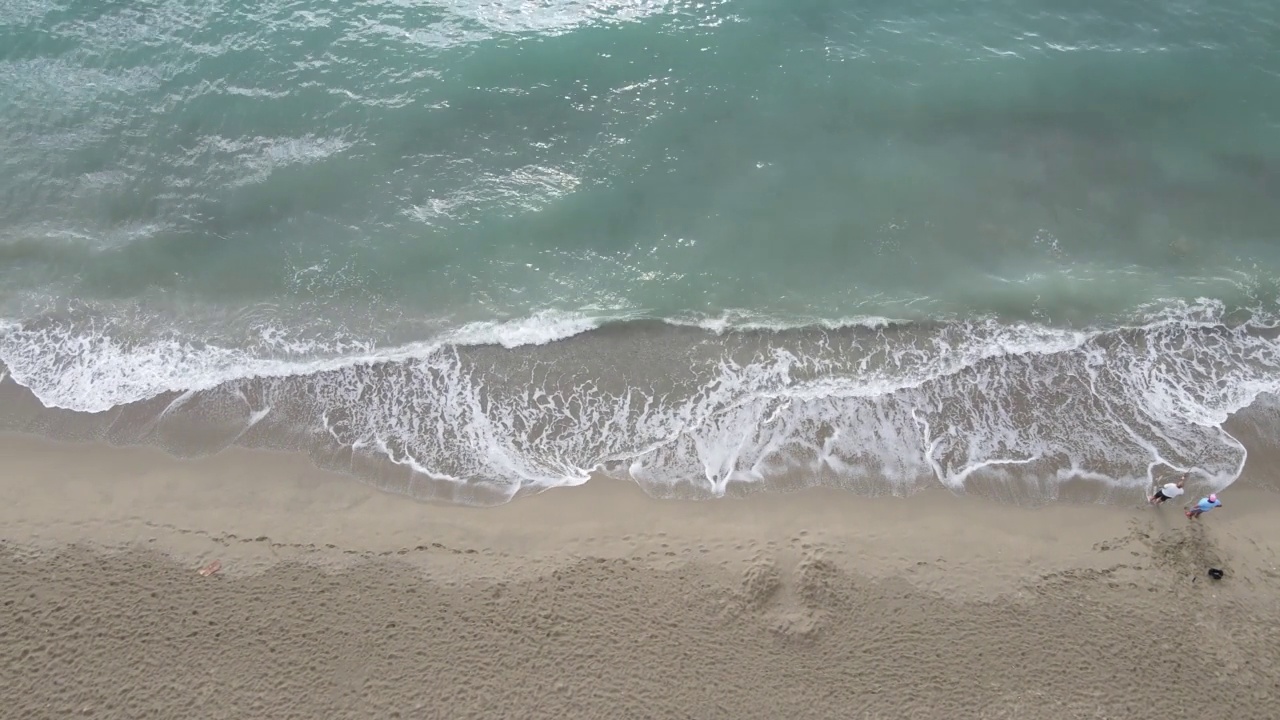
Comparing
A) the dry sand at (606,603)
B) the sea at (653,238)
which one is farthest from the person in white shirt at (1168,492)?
the sea at (653,238)

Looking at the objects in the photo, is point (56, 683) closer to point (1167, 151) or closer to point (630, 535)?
point (630, 535)

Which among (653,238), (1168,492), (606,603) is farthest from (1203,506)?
(653,238)

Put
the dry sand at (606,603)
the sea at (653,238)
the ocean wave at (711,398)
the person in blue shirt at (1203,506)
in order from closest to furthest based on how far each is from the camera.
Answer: the dry sand at (606,603), the person in blue shirt at (1203,506), the ocean wave at (711,398), the sea at (653,238)

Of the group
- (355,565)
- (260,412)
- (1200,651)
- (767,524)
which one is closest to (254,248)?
(260,412)

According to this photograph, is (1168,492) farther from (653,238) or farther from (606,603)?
(653,238)

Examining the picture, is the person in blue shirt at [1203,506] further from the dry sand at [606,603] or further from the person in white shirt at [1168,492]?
the person in white shirt at [1168,492]

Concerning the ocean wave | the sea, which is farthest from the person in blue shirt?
the ocean wave
